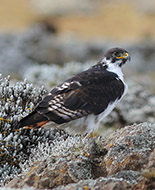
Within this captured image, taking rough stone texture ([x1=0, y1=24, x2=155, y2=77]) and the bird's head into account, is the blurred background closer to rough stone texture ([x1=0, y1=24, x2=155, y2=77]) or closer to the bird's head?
rough stone texture ([x1=0, y1=24, x2=155, y2=77])

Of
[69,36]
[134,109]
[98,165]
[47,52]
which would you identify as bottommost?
[69,36]

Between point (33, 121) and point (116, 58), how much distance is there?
2.30 meters

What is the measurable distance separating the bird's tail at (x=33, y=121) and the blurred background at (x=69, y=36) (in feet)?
18.9

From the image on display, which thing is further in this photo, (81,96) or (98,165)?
(81,96)

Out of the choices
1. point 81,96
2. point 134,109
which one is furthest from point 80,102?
point 134,109

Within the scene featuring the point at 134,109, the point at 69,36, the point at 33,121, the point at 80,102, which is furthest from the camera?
the point at 69,36

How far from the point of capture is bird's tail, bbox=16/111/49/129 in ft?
18.3

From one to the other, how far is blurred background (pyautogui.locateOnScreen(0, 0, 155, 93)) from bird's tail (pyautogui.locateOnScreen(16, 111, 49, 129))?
18.9ft

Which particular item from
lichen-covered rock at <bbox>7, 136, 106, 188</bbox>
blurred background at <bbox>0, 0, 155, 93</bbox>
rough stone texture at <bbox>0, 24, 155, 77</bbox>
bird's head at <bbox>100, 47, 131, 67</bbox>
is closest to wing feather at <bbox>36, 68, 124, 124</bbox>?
bird's head at <bbox>100, 47, 131, 67</bbox>

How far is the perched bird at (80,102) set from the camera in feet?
18.7

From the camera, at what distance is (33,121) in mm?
5570

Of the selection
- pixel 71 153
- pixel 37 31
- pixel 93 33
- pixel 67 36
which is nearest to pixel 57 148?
pixel 71 153

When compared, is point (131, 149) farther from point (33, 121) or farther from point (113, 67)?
point (113, 67)

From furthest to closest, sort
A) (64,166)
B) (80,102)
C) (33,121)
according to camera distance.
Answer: (80,102), (33,121), (64,166)
